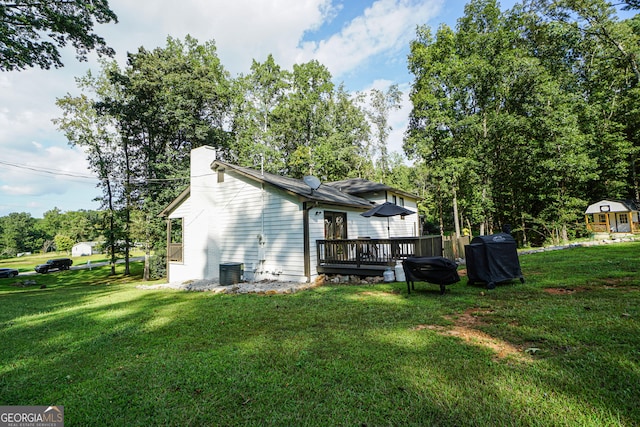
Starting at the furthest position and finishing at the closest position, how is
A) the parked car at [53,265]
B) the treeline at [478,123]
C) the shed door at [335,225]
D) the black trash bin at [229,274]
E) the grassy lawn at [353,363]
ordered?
the parked car at [53,265] → the treeline at [478,123] → the shed door at [335,225] → the black trash bin at [229,274] → the grassy lawn at [353,363]

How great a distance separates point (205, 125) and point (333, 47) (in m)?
11.5

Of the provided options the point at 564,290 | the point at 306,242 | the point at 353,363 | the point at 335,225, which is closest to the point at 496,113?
the point at 335,225

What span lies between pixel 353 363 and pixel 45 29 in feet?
51.1

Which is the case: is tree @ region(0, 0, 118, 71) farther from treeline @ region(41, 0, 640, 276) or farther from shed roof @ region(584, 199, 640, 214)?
shed roof @ region(584, 199, 640, 214)

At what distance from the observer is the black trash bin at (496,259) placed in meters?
6.66

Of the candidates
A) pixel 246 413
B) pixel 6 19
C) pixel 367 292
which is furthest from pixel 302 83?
pixel 246 413

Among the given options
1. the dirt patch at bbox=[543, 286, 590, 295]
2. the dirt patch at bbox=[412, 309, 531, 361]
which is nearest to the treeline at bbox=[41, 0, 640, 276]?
the dirt patch at bbox=[543, 286, 590, 295]

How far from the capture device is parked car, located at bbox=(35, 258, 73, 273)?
91.8ft

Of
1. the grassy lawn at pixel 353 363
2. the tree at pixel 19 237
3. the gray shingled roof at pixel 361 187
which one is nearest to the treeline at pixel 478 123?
the gray shingled roof at pixel 361 187

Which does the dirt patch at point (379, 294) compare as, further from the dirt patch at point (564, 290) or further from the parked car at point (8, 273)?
the parked car at point (8, 273)

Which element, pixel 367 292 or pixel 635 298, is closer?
pixel 635 298

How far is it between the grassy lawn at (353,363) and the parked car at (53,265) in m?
31.1

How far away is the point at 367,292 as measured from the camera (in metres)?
7.22

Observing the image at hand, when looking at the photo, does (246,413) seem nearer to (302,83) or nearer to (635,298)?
(635,298)
